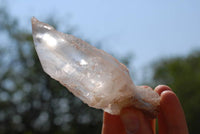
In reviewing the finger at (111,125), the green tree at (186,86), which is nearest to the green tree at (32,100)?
the green tree at (186,86)

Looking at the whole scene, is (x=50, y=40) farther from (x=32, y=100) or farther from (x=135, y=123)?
(x=32, y=100)

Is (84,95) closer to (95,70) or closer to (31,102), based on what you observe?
(95,70)

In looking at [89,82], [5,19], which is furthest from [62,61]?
[5,19]

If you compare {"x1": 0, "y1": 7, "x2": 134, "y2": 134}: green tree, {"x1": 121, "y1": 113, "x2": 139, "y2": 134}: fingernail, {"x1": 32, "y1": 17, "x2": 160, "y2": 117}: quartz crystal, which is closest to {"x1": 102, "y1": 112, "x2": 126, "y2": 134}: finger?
{"x1": 32, "y1": 17, "x2": 160, "y2": 117}: quartz crystal

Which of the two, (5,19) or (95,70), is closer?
(95,70)

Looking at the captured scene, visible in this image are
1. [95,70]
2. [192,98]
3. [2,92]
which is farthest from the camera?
[192,98]

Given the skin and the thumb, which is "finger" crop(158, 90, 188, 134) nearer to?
the skin

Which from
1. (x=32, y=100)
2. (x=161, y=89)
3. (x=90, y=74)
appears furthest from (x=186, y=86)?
(x=90, y=74)
